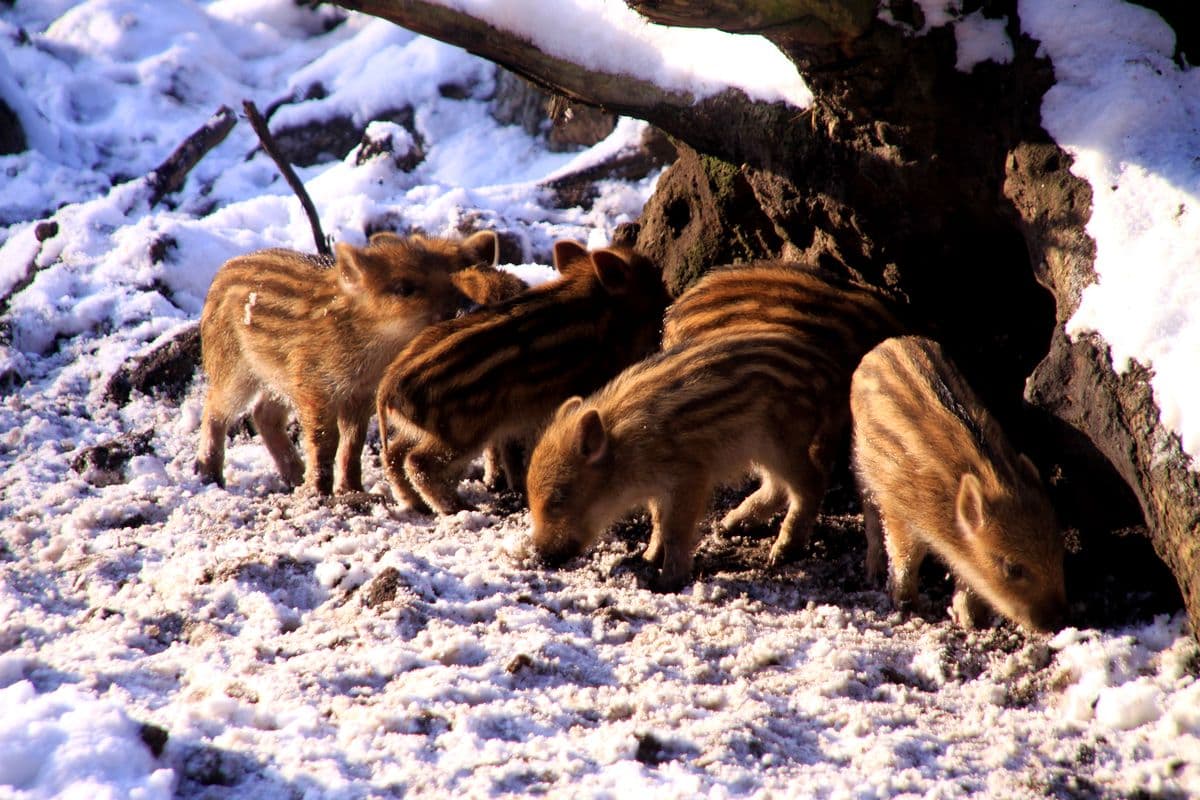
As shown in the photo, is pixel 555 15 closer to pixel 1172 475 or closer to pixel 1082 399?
pixel 1082 399

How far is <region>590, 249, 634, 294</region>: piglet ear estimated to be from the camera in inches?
207

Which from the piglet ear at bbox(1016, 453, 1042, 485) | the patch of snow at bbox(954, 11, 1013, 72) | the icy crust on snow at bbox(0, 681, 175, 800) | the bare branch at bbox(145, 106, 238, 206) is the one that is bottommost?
the bare branch at bbox(145, 106, 238, 206)

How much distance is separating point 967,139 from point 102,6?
32.8 ft

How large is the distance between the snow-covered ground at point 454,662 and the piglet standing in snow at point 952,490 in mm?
140

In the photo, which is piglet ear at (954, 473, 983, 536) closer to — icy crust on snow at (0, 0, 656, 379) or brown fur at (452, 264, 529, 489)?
brown fur at (452, 264, 529, 489)

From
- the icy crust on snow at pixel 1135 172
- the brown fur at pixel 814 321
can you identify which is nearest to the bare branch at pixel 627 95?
the brown fur at pixel 814 321

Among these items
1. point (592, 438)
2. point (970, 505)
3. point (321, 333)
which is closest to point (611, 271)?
point (592, 438)

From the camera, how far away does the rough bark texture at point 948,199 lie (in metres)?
3.36

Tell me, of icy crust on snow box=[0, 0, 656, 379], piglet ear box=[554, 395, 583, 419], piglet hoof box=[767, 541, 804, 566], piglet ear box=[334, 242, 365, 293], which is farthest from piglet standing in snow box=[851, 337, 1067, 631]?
icy crust on snow box=[0, 0, 656, 379]

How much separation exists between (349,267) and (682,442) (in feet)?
6.28

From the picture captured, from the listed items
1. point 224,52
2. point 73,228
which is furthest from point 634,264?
point 224,52

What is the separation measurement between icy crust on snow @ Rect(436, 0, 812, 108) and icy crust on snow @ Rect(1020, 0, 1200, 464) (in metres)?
1.11

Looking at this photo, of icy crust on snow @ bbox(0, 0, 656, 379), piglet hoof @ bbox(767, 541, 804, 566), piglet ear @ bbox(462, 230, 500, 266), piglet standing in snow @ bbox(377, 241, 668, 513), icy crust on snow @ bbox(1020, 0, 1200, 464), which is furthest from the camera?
icy crust on snow @ bbox(0, 0, 656, 379)

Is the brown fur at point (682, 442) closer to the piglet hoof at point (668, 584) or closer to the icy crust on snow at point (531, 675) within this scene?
the piglet hoof at point (668, 584)
